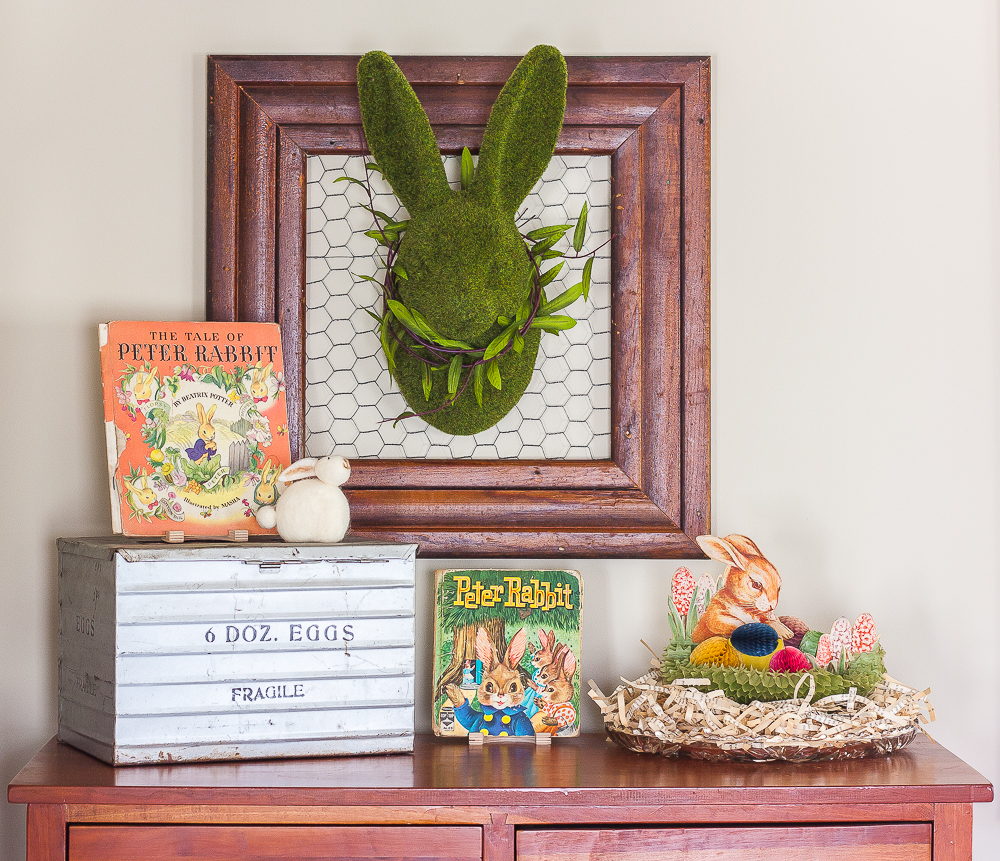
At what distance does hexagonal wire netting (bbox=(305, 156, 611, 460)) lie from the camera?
116cm

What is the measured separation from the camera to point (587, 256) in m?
1.16

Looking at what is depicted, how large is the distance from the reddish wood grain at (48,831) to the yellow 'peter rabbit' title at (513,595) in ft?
1.58

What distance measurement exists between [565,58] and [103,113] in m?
0.63

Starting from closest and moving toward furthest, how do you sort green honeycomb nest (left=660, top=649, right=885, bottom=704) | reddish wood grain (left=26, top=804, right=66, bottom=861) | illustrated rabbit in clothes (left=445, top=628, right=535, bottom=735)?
reddish wood grain (left=26, top=804, right=66, bottom=861) < green honeycomb nest (left=660, top=649, right=885, bottom=704) < illustrated rabbit in clothes (left=445, top=628, right=535, bottom=735)

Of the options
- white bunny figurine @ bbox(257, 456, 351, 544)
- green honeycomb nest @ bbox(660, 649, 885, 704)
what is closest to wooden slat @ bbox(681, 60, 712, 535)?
green honeycomb nest @ bbox(660, 649, 885, 704)

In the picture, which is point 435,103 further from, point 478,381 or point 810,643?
point 810,643

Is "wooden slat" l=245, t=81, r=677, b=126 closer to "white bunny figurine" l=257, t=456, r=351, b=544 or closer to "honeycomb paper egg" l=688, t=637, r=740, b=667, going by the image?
"white bunny figurine" l=257, t=456, r=351, b=544

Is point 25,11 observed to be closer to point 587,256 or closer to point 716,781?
point 587,256

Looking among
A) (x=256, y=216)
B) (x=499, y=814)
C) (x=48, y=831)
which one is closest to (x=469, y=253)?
(x=256, y=216)

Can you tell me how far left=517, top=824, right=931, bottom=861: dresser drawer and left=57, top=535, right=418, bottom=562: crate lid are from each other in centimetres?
33

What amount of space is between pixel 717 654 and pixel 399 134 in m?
0.74

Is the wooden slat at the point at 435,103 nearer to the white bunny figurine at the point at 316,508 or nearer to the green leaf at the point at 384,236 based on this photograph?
the green leaf at the point at 384,236

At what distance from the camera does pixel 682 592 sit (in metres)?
1.04

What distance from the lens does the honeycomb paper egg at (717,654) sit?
3.29 feet
